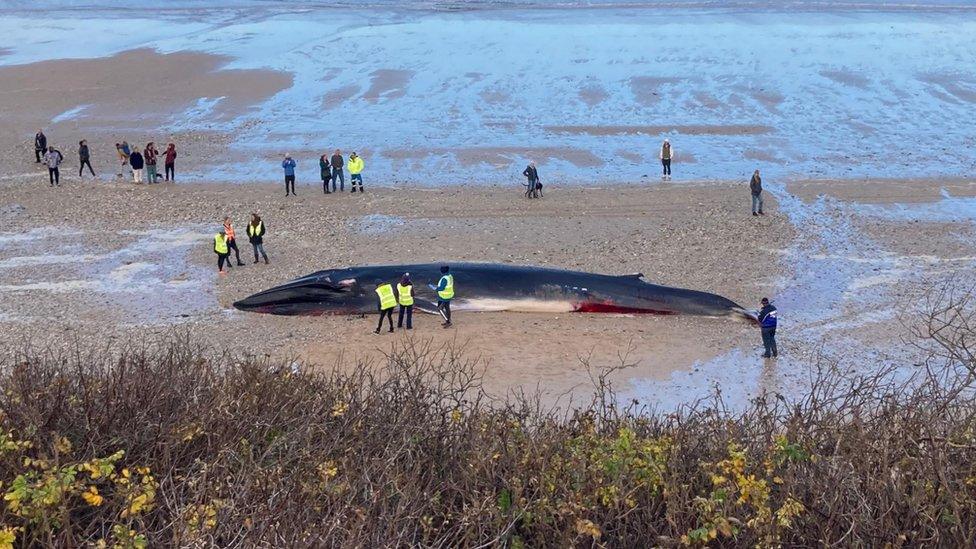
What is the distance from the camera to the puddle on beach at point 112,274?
61.3 feet

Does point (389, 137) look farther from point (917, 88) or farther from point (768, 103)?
point (917, 88)

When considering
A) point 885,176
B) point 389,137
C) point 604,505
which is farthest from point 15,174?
point 604,505

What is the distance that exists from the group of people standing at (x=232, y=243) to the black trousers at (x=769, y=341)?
975cm

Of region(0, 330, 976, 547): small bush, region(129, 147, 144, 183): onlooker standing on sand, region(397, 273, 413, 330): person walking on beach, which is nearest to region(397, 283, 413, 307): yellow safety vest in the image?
region(397, 273, 413, 330): person walking on beach

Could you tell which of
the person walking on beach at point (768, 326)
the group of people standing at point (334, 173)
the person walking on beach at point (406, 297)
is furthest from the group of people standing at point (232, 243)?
the person walking on beach at point (768, 326)

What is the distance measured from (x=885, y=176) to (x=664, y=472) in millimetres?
22523

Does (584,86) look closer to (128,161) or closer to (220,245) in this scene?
(128,161)

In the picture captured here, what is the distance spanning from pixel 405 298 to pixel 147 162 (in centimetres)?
1321

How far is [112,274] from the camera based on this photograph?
20.5 m

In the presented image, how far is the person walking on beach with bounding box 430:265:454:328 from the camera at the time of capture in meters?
17.6

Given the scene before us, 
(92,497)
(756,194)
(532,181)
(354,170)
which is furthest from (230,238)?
(92,497)

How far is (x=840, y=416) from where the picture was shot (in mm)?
9617

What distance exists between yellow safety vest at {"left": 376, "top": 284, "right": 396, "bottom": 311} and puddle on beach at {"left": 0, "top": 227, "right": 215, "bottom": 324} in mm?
3367

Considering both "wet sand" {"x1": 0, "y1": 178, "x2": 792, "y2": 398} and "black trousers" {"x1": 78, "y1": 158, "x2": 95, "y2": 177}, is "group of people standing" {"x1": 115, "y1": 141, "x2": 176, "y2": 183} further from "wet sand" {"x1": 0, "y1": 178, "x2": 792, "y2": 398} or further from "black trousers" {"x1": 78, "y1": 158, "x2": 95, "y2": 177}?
"black trousers" {"x1": 78, "y1": 158, "x2": 95, "y2": 177}
